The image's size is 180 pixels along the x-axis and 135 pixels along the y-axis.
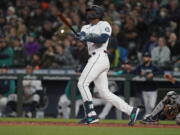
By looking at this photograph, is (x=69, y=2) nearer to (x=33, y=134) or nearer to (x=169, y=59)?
(x=169, y=59)

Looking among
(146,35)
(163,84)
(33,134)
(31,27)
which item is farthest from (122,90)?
(33,134)

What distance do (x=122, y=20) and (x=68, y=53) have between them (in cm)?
220

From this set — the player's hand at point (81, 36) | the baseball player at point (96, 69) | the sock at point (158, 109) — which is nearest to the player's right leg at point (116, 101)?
the baseball player at point (96, 69)

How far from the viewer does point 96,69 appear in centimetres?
1090

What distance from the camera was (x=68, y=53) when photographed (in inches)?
633

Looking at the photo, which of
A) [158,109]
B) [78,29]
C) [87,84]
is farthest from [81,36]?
[78,29]

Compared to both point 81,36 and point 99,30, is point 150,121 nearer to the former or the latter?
point 99,30

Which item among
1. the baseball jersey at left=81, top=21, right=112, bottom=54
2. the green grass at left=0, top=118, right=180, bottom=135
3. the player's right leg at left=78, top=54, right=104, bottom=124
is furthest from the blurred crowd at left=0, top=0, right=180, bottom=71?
the green grass at left=0, top=118, right=180, bottom=135

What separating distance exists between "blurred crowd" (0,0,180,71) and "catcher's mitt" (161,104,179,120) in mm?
3970

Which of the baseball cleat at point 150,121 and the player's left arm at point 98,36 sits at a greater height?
the player's left arm at point 98,36

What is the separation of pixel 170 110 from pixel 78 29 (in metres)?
6.14

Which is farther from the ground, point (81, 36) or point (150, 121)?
point (81, 36)

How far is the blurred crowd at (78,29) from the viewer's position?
622 inches

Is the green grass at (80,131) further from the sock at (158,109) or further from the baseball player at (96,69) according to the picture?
the sock at (158,109)
